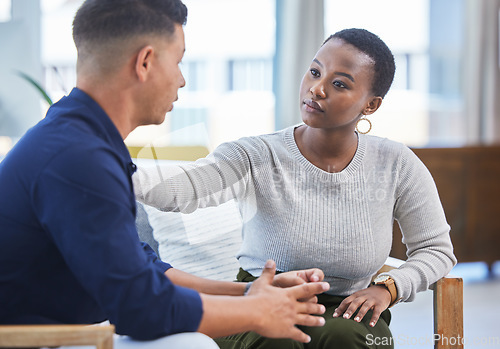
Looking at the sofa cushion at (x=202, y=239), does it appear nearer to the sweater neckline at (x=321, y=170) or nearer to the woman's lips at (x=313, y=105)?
the sweater neckline at (x=321, y=170)

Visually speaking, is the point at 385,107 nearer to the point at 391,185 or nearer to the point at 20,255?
the point at 391,185

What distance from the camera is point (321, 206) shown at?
1627 millimetres

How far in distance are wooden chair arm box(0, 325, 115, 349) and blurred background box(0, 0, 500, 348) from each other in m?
2.64

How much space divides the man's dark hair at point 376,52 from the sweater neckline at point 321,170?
181 mm

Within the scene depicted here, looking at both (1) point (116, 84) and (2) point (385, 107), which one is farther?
(2) point (385, 107)

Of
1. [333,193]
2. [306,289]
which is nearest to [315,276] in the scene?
[306,289]

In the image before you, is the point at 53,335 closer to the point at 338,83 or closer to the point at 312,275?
the point at 312,275

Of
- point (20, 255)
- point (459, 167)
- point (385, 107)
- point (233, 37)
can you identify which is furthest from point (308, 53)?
point (20, 255)

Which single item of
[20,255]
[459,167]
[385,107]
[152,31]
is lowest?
[459,167]

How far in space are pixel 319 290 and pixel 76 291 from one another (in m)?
0.47

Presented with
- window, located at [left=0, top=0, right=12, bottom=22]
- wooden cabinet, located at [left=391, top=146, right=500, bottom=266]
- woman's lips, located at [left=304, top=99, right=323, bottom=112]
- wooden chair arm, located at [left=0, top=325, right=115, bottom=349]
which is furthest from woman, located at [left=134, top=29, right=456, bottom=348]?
window, located at [left=0, top=0, right=12, bottom=22]

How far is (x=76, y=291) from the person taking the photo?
1098 mm

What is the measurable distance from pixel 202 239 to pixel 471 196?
2723 millimetres

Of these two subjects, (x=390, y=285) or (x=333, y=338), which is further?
(x=390, y=285)
